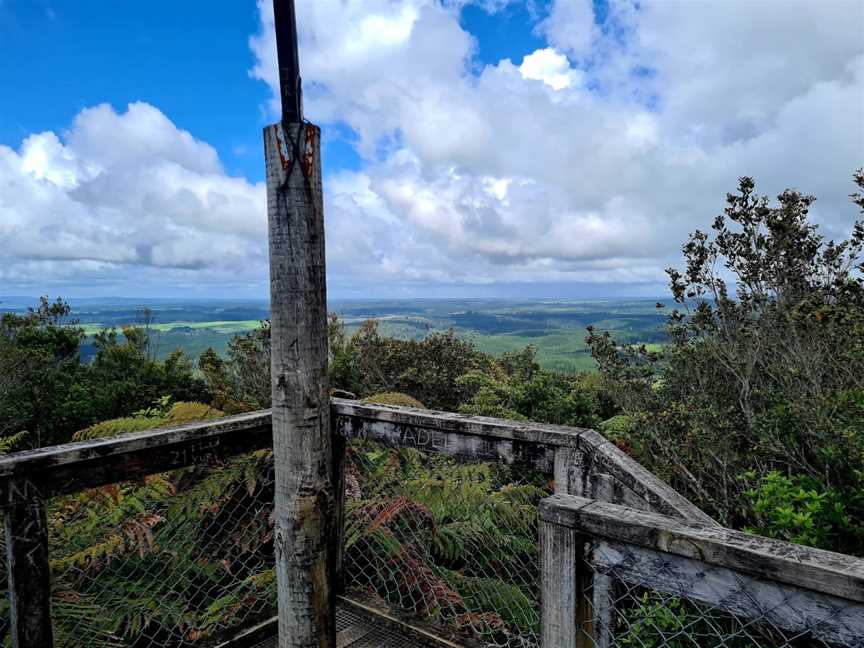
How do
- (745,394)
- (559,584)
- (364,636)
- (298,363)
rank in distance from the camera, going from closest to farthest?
(559,584) → (298,363) → (364,636) → (745,394)

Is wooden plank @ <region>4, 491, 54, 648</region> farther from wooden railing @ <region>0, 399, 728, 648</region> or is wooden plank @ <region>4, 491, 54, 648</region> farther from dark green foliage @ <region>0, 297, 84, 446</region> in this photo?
dark green foliage @ <region>0, 297, 84, 446</region>

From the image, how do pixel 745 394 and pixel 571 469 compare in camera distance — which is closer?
pixel 571 469

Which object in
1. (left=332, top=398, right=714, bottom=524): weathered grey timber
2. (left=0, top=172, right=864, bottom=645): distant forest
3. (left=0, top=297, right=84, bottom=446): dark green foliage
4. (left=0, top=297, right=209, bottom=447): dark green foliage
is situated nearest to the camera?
(left=332, top=398, right=714, bottom=524): weathered grey timber

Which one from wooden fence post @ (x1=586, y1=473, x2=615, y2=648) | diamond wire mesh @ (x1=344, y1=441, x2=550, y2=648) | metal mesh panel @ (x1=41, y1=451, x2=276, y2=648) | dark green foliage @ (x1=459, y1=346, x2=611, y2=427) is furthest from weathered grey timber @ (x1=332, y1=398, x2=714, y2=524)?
dark green foliage @ (x1=459, y1=346, x2=611, y2=427)

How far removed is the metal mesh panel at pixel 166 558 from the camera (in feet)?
7.99

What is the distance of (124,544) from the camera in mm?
2605

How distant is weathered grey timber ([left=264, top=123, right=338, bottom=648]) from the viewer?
1.70 metres

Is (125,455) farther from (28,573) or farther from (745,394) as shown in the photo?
(745,394)

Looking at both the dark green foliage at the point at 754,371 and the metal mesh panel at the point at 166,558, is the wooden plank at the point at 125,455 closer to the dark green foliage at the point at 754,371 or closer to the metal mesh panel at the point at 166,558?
the metal mesh panel at the point at 166,558

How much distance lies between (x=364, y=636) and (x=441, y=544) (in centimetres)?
95

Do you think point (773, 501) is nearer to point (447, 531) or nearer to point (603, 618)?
point (447, 531)

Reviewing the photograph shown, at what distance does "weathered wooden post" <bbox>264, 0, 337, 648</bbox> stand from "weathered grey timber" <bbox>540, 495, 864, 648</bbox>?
893 millimetres

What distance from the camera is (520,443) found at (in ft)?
6.36

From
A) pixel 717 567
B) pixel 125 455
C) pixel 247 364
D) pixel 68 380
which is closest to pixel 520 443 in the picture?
pixel 717 567
